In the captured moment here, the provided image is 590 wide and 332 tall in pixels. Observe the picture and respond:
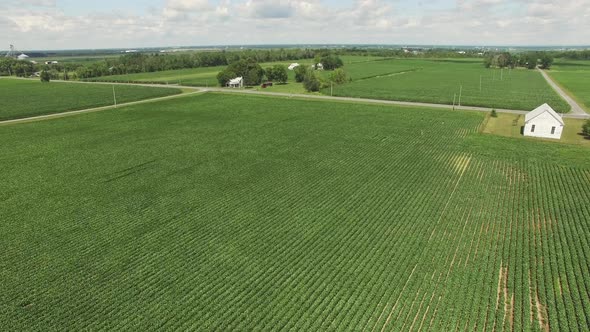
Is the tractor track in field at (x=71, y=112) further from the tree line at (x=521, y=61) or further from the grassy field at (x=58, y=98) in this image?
the tree line at (x=521, y=61)

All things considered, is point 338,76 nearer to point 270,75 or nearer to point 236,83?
point 270,75

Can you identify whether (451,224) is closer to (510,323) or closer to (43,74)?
(510,323)

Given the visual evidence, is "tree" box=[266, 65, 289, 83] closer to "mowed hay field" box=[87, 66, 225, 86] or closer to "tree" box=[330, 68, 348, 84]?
"mowed hay field" box=[87, 66, 225, 86]

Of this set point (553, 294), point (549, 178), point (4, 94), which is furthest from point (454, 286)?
point (4, 94)

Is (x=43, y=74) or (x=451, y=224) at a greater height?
(x=43, y=74)

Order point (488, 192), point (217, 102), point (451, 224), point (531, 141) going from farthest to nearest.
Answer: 1. point (217, 102)
2. point (531, 141)
3. point (488, 192)
4. point (451, 224)

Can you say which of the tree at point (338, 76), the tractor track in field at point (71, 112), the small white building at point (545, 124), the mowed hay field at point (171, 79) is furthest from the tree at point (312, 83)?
the small white building at point (545, 124)

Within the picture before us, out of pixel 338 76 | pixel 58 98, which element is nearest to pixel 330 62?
pixel 338 76
